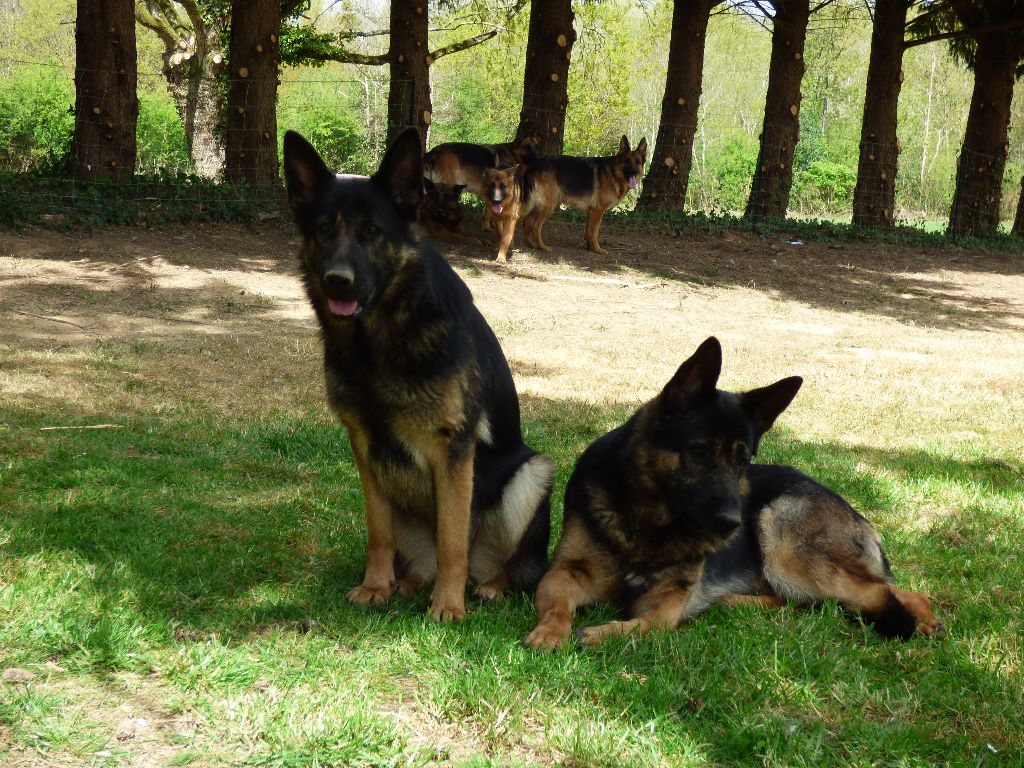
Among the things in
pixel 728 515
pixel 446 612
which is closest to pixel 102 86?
pixel 446 612

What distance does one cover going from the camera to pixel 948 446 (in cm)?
760

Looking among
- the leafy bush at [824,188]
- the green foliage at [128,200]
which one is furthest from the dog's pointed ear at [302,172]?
the leafy bush at [824,188]

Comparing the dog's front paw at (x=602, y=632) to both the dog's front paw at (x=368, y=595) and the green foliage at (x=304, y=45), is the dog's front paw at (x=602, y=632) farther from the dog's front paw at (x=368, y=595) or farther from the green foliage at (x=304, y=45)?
the green foliage at (x=304, y=45)

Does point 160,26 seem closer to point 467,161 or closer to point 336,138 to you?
point 336,138

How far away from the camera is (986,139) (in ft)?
84.9

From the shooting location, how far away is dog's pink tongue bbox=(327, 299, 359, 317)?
397cm

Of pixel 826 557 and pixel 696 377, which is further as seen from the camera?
pixel 826 557

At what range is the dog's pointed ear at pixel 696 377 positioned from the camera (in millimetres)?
4121

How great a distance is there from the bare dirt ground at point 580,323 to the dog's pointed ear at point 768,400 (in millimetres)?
3744

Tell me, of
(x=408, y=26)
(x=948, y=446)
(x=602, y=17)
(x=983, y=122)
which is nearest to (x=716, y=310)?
(x=948, y=446)

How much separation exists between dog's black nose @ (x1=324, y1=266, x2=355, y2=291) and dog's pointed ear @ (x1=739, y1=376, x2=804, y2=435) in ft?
6.06

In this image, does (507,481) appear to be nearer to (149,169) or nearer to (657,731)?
(657,731)

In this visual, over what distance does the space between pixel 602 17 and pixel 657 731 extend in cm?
4320

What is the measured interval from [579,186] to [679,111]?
545 centimetres
